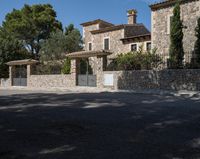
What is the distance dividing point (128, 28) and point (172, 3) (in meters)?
11.5

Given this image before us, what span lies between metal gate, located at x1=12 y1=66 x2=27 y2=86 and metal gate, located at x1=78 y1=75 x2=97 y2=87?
8.76 meters

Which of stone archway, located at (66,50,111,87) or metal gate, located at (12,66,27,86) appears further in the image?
metal gate, located at (12,66,27,86)

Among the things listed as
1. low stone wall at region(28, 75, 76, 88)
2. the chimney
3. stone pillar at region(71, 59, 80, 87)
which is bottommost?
low stone wall at region(28, 75, 76, 88)

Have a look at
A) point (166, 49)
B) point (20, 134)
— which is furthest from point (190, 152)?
point (166, 49)

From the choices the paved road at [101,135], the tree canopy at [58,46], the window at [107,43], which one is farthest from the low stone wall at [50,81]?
the paved road at [101,135]

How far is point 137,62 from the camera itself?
24.8 m

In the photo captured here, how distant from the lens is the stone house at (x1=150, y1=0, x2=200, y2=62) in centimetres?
2762

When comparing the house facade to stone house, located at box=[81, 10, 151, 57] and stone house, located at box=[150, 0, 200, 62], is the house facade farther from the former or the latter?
stone house, located at box=[150, 0, 200, 62]

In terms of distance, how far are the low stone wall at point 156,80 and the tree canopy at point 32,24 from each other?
31.6 metres

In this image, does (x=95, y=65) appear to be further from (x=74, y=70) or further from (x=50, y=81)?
(x=50, y=81)

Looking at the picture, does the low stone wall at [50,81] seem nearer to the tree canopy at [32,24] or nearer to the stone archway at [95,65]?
the stone archway at [95,65]

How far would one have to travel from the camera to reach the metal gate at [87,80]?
89.6 ft

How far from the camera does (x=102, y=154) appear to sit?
5551 mm

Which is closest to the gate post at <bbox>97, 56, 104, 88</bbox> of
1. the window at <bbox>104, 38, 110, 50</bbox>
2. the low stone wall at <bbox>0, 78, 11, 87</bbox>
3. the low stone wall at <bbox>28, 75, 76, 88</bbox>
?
the low stone wall at <bbox>28, 75, 76, 88</bbox>
